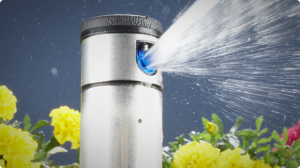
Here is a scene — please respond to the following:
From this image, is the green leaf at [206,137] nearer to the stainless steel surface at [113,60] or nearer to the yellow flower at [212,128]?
the yellow flower at [212,128]

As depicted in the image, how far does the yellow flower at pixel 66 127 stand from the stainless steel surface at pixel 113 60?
17 cm

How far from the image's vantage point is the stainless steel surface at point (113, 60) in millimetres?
539

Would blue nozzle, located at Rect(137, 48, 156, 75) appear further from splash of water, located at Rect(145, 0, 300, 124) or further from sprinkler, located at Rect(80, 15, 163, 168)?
splash of water, located at Rect(145, 0, 300, 124)

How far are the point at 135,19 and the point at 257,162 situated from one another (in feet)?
1.31

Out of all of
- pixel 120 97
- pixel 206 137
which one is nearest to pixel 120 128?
pixel 120 97

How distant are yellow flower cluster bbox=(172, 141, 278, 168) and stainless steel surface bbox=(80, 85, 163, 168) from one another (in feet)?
0.37

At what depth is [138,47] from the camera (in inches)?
22.8

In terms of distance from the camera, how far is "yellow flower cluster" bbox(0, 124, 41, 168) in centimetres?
57

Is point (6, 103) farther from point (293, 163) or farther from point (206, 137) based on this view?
point (293, 163)

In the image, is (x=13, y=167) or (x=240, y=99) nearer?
(x=13, y=167)

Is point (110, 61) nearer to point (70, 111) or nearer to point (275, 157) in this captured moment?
point (70, 111)

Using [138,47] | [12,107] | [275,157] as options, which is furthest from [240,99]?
[12,107]

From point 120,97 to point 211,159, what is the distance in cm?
25

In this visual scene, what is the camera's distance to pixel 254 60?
90 centimetres
